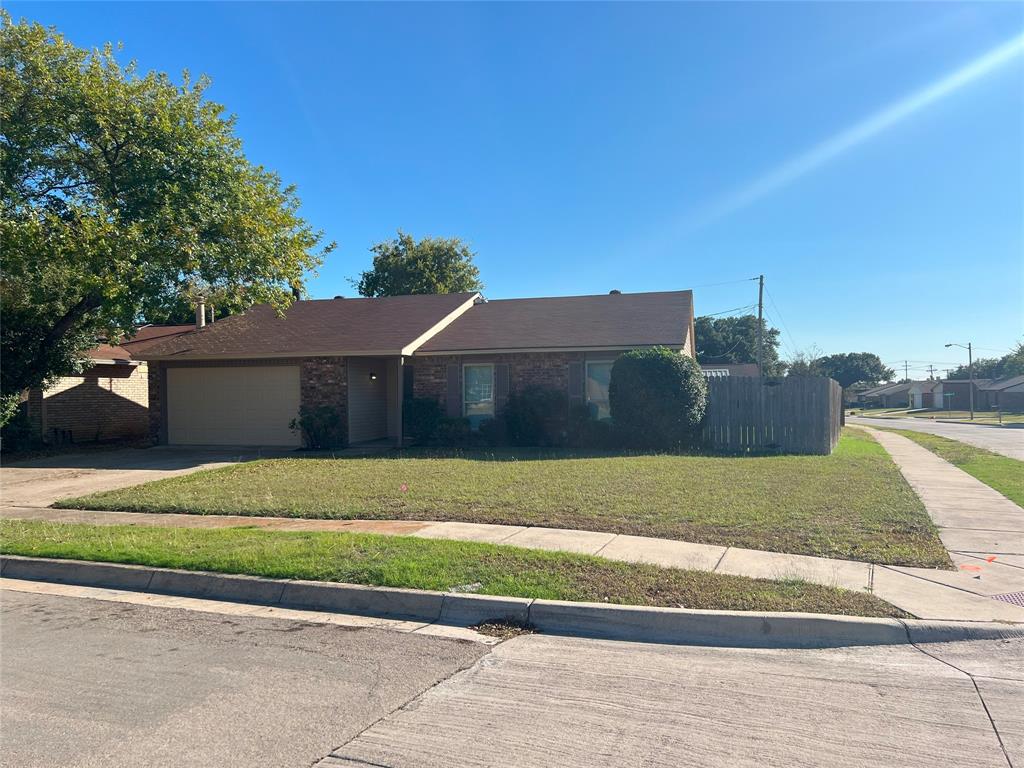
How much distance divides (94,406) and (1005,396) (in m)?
77.6

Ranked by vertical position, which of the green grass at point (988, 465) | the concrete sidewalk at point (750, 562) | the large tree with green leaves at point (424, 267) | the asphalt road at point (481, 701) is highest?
the large tree with green leaves at point (424, 267)

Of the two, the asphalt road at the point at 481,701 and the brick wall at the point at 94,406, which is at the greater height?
the brick wall at the point at 94,406

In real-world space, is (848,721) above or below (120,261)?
below

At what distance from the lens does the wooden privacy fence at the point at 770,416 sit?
56.5 ft

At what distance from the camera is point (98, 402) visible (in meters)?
22.5

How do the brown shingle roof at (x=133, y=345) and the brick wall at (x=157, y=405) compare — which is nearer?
the brick wall at (x=157, y=405)

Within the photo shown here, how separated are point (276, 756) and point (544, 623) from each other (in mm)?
2597

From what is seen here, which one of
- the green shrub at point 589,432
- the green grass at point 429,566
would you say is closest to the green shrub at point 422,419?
the green shrub at point 589,432

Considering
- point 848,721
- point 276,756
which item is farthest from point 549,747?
point 848,721

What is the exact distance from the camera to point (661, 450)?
17.1 m

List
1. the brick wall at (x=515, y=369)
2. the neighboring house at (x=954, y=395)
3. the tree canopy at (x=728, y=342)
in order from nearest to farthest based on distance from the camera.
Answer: the brick wall at (x=515, y=369)
the tree canopy at (x=728, y=342)
the neighboring house at (x=954, y=395)

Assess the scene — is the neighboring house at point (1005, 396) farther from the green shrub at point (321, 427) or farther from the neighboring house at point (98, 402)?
the neighboring house at point (98, 402)

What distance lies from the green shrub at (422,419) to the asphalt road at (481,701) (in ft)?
43.3

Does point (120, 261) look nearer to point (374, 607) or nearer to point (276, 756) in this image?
point (374, 607)
